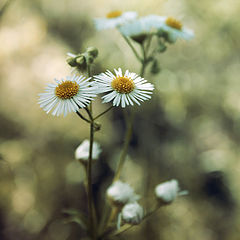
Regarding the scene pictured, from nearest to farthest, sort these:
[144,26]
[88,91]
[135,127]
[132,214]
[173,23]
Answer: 1. [88,91]
2. [132,214]
3. [144,26]
4. [173,23]
5. [135,127]

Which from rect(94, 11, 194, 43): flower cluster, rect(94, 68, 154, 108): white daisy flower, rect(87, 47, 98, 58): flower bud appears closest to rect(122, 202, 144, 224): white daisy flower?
rect(94, 68, 154, 108): white daisy flower

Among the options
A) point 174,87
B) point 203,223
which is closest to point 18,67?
point 174,87

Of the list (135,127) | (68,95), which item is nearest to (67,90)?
(68,95)

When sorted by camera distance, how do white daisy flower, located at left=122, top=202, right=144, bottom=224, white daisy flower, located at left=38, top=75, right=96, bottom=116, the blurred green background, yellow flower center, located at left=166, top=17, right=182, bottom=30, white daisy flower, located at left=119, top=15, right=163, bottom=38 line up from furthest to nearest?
1. the blurred green background
2. yellow flower center, located at left=166, top=17, right=182, bottom=30
3. white daisy flower, located at left=119, top=15, right=163, bottom=38
4. white daisy flower, located at left=122, top=202, right=144, bottom=224
5. white daisy flower, located at left=38, top=75, right=96, bottom=116

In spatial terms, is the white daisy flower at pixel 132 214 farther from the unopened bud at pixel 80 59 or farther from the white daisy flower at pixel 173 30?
the white daisy flower at pixel 173 30

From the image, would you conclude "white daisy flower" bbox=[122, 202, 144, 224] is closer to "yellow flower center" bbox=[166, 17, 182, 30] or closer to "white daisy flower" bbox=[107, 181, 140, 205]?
"white daisy flower" bbox=[107, 181, 140, 205]

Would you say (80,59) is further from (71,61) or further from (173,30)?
(173,30)
